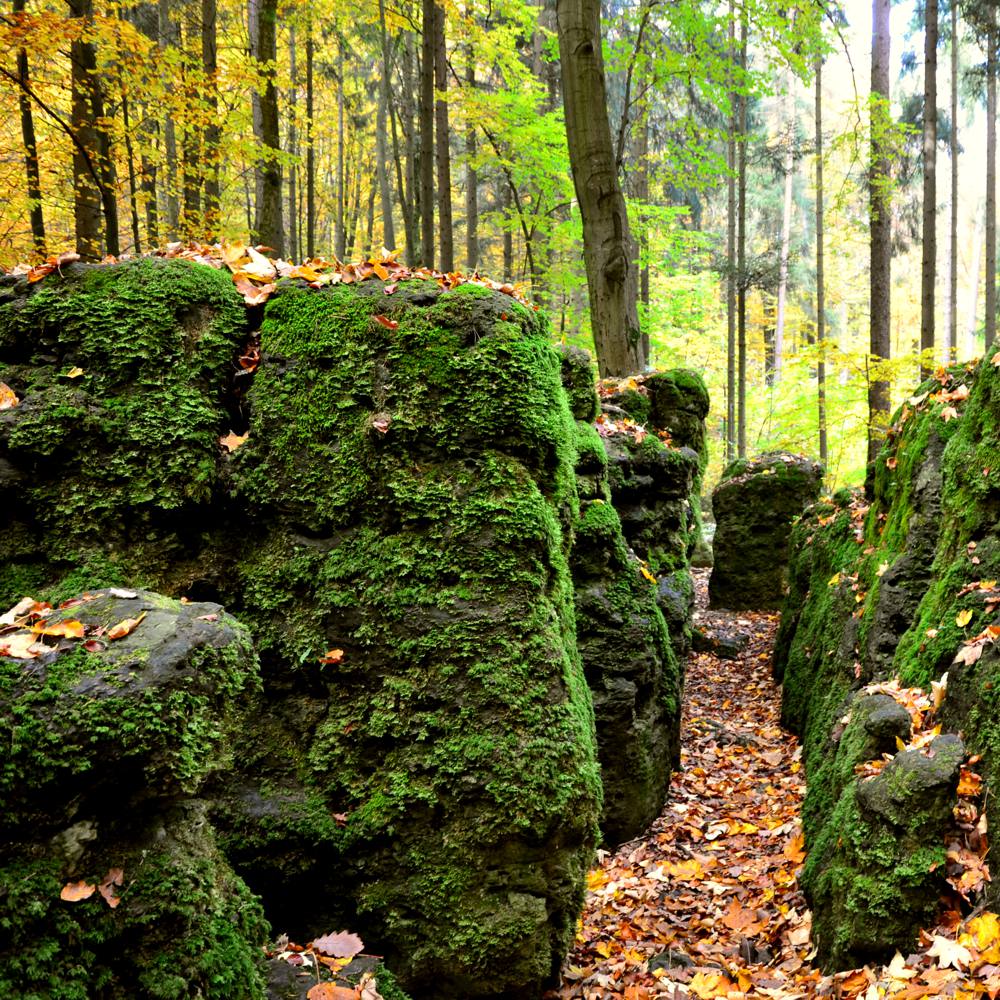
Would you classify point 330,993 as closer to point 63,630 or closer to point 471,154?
point 63,630

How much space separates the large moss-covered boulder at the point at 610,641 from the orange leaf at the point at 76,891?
4054mm

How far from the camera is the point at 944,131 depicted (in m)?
20.7

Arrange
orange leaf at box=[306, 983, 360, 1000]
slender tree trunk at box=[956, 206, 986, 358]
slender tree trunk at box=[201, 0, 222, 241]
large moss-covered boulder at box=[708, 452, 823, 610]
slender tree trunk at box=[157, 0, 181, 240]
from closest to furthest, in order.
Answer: orange leaf at box=[306, 983, 360, 1000] < slender tree trunk at box=[201, 0, 222, 241] < large moss-covered boulder at box=[708, 452, 823, 610] < slender tree trunk at box=[157, 0, 181, 240] < slender tree trunk at box=[956, 206, 986, 358]

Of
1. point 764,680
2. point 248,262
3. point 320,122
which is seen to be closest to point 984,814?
point 248,262

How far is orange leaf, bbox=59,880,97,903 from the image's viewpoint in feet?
6.45

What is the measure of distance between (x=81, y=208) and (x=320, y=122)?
16690mm

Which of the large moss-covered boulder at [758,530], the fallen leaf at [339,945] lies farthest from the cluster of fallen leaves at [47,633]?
the large moss-covered boulder at [758,530]

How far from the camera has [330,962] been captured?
9.64ft

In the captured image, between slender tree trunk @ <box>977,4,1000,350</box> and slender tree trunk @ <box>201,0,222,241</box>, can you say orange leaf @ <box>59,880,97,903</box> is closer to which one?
slender tree trunk @ <box>201,0,222,241</box>

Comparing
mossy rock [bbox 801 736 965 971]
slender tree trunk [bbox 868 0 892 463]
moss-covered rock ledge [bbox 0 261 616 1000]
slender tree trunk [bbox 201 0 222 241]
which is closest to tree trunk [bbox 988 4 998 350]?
slender tree trunk [bbox 868 0 892 463]

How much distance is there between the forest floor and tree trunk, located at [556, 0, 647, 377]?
509 centimetres

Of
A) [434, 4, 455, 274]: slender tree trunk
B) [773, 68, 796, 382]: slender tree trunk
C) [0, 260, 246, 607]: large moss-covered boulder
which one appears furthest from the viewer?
[773, 68, 796, 382]: slender tree trunk

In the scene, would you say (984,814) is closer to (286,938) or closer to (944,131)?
(286,938)

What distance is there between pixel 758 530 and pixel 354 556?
10778 mm
